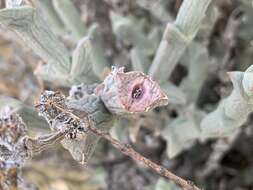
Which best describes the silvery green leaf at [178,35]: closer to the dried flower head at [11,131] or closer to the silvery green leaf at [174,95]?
the silvery green leaf at [174,95]

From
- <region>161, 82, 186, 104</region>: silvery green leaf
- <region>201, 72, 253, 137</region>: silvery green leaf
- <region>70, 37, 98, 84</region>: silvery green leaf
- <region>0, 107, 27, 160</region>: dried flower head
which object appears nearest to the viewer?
<region>0, 107, 27, 160</region>: dried flower head

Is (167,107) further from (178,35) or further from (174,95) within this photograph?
(178,35)

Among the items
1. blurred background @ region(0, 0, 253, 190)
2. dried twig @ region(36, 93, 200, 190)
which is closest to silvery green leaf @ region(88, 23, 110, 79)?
blurred background @ region(0, 0, 253, 190)

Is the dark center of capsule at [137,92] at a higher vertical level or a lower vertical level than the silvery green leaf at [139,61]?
higher

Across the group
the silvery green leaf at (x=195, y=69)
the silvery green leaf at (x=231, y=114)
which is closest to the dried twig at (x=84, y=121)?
the silvery green leaf at (x=231, y=114)

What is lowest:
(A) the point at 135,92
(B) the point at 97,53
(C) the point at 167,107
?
(C) the point at 167,107

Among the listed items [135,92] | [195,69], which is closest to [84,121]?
[135,92]

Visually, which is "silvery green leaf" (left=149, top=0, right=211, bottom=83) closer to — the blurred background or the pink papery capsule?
the blurred background

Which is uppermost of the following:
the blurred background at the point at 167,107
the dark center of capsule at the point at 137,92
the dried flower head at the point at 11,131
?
the dark center of capsule at the point at 137,92
